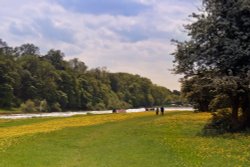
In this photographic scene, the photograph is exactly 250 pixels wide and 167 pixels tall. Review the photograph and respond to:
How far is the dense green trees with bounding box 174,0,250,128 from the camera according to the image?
36.0 metres

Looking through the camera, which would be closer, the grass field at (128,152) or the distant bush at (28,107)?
the grass field at (128,152)

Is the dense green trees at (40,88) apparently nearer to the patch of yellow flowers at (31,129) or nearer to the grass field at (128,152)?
the patch of yellow flowers at (31,129)

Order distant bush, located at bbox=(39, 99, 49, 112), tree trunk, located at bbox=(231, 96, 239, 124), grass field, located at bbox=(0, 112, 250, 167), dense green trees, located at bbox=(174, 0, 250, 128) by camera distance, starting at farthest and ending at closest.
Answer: distant bush, located at bbox=(39, 99, 49, 112), tree trunk, located at bbox=(231, 96, 239, 124), dense green trees, located at bbox=(174, 0, 250, 128), grass field, located at bbox=(0, 112, 250, 167)

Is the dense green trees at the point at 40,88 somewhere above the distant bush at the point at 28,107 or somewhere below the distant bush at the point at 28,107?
above

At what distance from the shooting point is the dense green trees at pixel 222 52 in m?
36.0

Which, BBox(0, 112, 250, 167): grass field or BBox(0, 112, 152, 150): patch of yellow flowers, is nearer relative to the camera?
BBox(0, 112, 250, 167): grass field

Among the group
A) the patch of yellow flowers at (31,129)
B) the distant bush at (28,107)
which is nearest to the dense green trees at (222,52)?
the patch of yellow flowers at (31,129)

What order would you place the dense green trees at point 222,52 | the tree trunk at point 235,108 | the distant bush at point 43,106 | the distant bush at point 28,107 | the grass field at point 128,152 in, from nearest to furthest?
the grass field at point 128,152, the dense green trees at point 222,52, the tree trunk at point 235,108, the distant bush at point 28,107, the distant bush at point 43,106

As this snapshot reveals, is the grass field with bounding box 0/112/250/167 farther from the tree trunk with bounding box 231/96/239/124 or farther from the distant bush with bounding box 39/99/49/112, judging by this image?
the distant bush with bounding box 39/99/49/112

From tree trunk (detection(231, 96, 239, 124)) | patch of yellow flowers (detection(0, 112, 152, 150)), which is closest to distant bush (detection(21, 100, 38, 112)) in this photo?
patch of yellow flowers (detection(0, 112, 152, 150))

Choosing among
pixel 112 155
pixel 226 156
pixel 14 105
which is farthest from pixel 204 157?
pixel 14 105

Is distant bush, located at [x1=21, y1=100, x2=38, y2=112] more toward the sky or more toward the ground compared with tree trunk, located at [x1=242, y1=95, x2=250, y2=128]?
more toward the sky

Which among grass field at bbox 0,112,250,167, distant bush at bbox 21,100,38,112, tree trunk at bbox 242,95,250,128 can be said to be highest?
distant bush at bbox 21,100,38,112

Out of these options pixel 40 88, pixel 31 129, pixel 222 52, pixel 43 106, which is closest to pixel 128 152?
pixel 222 52
